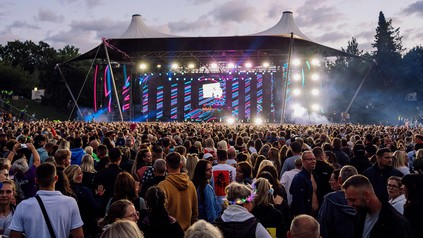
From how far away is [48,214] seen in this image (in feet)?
12.6

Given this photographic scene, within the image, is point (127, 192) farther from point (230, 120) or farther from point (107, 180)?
point (230, 120)

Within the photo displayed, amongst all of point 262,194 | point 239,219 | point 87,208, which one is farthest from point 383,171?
point 87,208

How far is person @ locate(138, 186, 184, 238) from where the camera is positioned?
385 centimetres

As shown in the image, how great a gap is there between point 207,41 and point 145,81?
13.0 metres

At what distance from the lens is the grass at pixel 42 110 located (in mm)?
50812

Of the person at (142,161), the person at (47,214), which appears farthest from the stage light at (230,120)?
the person at (47,214)

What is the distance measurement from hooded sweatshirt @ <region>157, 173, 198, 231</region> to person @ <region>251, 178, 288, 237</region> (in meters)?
0.93

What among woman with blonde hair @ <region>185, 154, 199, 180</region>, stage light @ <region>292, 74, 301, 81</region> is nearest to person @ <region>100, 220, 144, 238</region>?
woman with blonde hair @ <region>185, 154, 199, 180</region>

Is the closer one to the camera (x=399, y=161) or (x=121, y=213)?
(x=121, y=213)

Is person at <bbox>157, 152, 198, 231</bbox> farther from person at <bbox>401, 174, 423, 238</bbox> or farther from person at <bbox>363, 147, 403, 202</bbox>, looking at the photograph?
person at <bbox>363, 147, 403, 202</bbox>

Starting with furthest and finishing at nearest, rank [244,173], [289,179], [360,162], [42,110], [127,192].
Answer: [42,110]
[360,162]
[289,179]
[244,173]
[127,192]

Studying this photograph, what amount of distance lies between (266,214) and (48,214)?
191 cm

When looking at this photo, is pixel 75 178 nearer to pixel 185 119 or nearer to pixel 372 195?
pixel 372 195

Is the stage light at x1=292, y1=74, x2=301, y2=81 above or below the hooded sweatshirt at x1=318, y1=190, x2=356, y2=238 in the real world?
above
